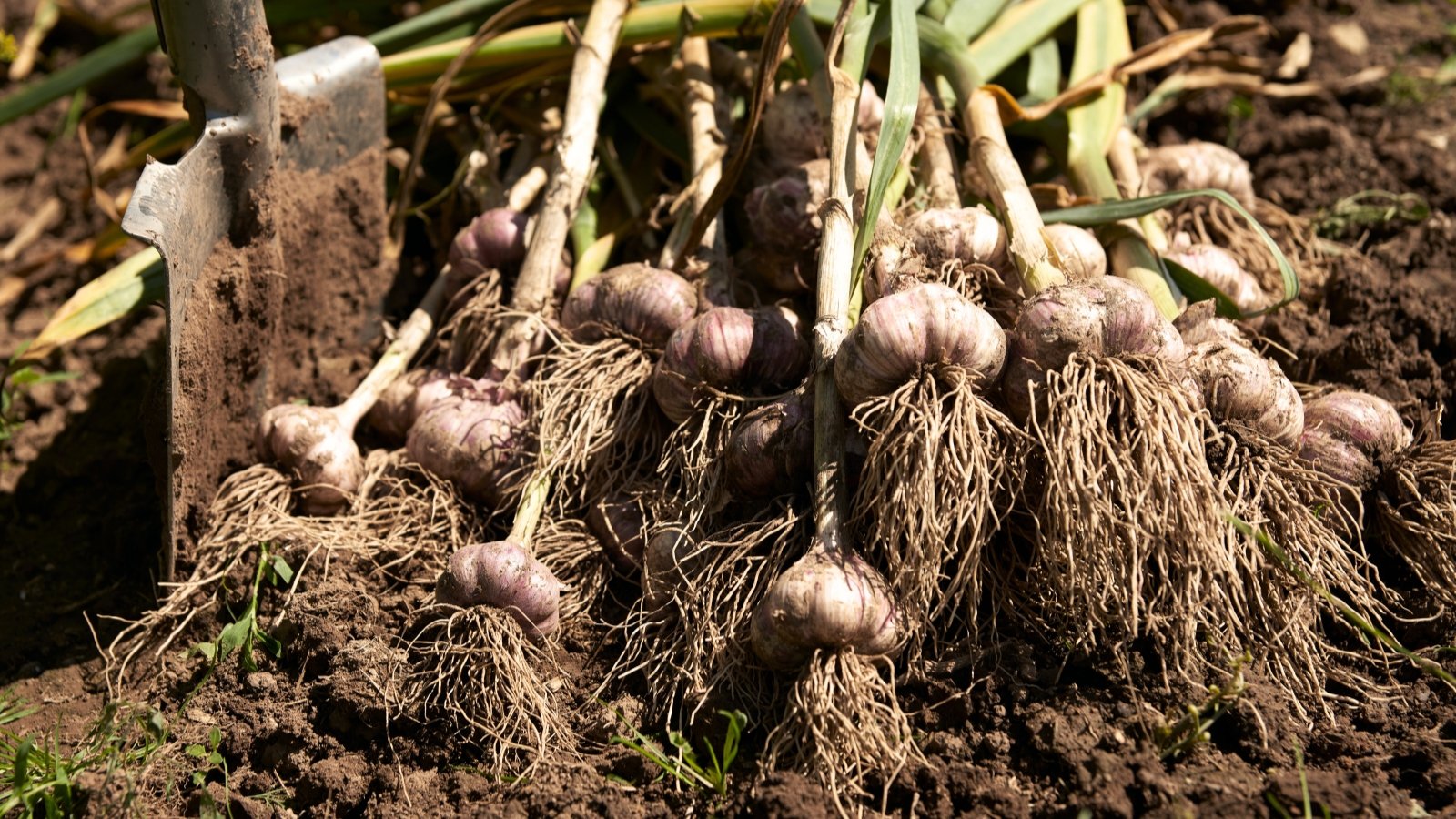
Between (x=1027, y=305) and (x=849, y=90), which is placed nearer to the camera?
(x=1027, y=305)

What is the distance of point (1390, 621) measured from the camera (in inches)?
74.5

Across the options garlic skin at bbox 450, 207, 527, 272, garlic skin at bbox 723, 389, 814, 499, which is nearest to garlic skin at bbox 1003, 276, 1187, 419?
garlic skin at bbox 723, 389, 814, 499

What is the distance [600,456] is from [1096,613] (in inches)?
36.8

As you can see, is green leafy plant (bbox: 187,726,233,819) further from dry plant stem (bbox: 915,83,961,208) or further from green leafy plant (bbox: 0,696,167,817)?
dry plant stem (bbox: 915,83,961,208)

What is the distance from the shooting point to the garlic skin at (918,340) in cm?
171

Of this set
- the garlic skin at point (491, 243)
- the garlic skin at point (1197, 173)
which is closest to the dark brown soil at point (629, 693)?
the garlic skin at point (1197, 173)

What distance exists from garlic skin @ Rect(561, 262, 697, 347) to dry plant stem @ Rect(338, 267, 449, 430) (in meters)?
0.43

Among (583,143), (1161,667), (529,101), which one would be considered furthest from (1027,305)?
(529,101)

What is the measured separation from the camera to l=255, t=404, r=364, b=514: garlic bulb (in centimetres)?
219

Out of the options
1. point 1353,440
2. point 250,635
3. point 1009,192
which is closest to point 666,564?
point 250,635

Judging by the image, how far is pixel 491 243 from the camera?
8.14ft

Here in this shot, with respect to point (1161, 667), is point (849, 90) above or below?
above

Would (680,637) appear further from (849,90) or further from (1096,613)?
(849,90)

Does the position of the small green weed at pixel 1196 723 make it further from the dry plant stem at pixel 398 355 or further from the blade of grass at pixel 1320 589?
the dry plant stem at pixel 398 355
